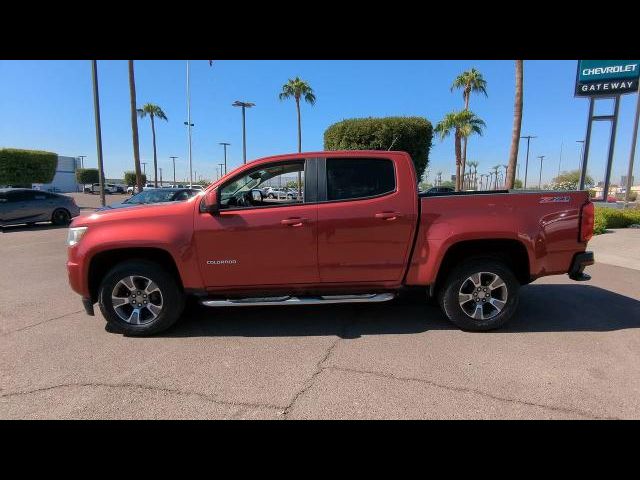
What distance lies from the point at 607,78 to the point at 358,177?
62.3 feet

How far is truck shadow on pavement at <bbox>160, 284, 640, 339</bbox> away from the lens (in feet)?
13.7

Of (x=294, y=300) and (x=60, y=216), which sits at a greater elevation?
(x=60, y=216)

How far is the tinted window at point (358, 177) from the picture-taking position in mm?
4031

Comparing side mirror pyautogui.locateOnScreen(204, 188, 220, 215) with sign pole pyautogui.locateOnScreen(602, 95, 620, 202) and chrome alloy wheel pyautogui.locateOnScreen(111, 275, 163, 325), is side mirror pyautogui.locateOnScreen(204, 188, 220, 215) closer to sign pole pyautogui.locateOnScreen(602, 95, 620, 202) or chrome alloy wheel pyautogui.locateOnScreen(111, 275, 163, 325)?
chrome alloy wheel pyautogui.locateOnScreen(111, 275, 163, 325)

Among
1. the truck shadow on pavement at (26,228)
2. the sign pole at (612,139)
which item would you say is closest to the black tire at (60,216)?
the truck shadow on pavement at (26,228)

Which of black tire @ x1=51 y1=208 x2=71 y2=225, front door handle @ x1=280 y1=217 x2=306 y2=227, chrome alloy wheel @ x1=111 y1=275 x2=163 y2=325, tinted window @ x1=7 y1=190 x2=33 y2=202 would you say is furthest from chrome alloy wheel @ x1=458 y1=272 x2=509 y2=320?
black tire @ x1=51 y1=208 x2=71 y2=225

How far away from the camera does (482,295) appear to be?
4102 mm

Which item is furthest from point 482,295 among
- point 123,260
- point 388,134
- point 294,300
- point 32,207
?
point 388,134

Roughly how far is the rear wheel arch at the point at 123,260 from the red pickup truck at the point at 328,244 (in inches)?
0.5

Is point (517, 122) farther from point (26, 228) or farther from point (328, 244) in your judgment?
point (26, 228)

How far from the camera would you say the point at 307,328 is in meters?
4.23
